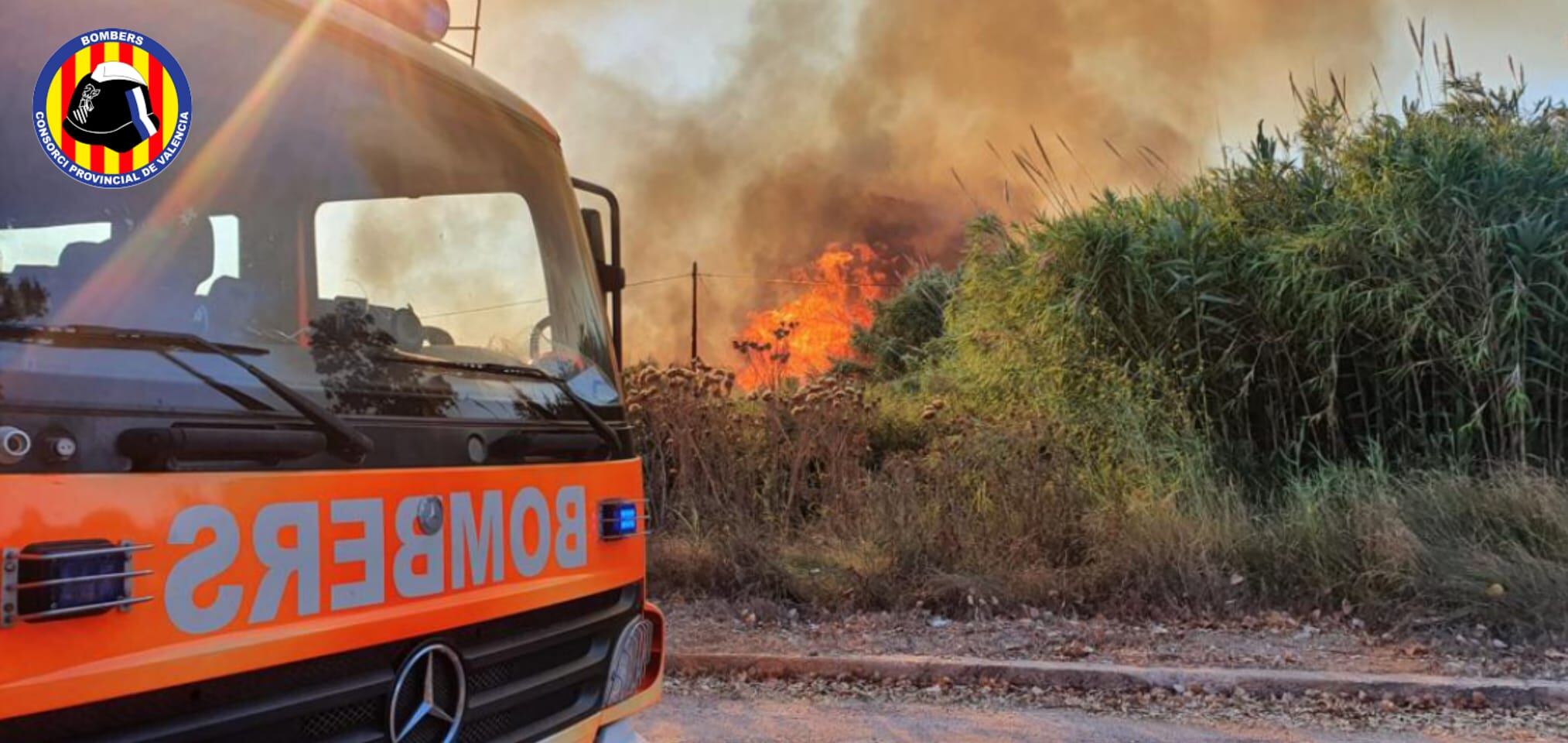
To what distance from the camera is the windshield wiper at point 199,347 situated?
1.39 m

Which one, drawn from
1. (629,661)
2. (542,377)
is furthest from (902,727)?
(542,377)

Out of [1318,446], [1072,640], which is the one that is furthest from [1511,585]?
[1072,640]

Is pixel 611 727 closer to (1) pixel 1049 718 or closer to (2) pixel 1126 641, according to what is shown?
(1) pixel 1049 718

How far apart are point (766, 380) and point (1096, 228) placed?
2.51 metres

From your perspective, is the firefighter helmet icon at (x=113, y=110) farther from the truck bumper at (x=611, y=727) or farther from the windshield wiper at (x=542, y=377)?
the truck bumper at (x=611, y=727)

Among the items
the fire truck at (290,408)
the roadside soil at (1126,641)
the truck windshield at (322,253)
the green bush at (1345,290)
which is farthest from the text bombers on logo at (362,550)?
the green bush at (1345,290)

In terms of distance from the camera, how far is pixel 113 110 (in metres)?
1.61

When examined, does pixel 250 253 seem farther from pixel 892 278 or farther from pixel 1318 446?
pixel 892 278

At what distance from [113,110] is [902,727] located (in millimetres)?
3528

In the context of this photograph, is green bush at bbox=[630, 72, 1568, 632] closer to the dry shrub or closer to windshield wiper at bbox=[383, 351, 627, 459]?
the dry shrub

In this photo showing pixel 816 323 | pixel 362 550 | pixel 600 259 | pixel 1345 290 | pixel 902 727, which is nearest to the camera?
pixel 362 550

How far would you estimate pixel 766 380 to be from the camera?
717 cm

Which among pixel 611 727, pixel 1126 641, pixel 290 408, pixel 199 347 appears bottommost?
pixel 1126 641

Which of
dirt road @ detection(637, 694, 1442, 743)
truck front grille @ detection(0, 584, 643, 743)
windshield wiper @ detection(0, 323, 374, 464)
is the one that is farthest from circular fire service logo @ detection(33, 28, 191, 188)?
dirt road @ detection(637, 694, 1442, 743)
